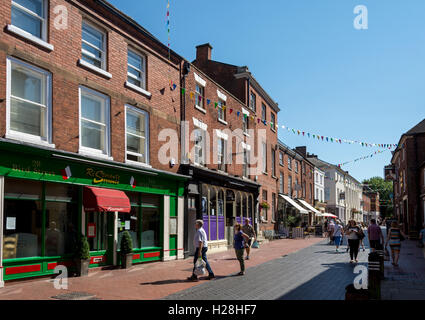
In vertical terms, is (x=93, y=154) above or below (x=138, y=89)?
below

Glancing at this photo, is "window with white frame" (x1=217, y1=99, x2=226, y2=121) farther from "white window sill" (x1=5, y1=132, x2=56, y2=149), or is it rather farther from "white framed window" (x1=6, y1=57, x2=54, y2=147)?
"white window sill" (x1=5, y1=132, x2=56, y2=149)

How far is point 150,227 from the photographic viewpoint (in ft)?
50.8

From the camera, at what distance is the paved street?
351 inches

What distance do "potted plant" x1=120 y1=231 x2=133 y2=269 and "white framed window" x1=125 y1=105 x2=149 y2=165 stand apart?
2.70 metres

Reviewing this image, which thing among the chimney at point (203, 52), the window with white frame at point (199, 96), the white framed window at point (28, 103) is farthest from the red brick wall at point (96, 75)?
the chimney at point (203, 52)

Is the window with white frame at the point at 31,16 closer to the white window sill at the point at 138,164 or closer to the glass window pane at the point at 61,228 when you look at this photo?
the glass window pane at the point at 61,228

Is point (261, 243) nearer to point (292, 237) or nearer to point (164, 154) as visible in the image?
point (292, 237)

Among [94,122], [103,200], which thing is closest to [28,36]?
[94,122]

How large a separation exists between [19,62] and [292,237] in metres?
27.0

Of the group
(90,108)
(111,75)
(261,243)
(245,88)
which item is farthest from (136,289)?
(245,88)

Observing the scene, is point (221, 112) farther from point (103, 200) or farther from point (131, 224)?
point (103, 200)

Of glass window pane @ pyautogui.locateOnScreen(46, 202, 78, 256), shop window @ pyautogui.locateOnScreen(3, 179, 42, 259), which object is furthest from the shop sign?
shop window @ pyautogui.locateOnScreen(3, 179, 42, 259)

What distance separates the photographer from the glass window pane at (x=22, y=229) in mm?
10000

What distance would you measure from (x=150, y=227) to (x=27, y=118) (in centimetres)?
641
